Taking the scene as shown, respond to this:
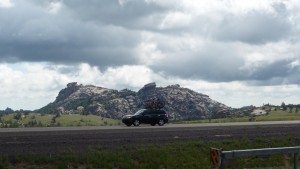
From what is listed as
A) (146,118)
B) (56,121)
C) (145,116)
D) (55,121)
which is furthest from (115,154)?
(56,121)

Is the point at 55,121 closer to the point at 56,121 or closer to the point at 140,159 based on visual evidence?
the point at 56,121

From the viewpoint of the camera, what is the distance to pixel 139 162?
2353 cm

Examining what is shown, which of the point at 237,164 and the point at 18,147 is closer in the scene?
the point at 237,164

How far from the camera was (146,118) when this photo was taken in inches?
2092

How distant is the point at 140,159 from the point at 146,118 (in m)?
29.3

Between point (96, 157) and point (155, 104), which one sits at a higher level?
point (155, 104)

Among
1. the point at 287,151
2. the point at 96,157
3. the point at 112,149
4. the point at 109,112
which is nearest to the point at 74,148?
the point at 112,149

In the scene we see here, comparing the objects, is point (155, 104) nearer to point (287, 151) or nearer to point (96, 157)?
point (96, 157)

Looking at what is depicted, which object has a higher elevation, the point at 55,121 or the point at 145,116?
the point at 55,121

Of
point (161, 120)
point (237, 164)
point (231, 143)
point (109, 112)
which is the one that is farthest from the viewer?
point (109, 112)

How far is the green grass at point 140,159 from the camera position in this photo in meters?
21.8

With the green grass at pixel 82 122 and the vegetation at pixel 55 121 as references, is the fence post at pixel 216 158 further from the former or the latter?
the green grass at pixel 82 122

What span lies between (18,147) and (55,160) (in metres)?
5.38

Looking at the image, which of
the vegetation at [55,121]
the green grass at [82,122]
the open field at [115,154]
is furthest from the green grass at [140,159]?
the green grass at [82,122]
